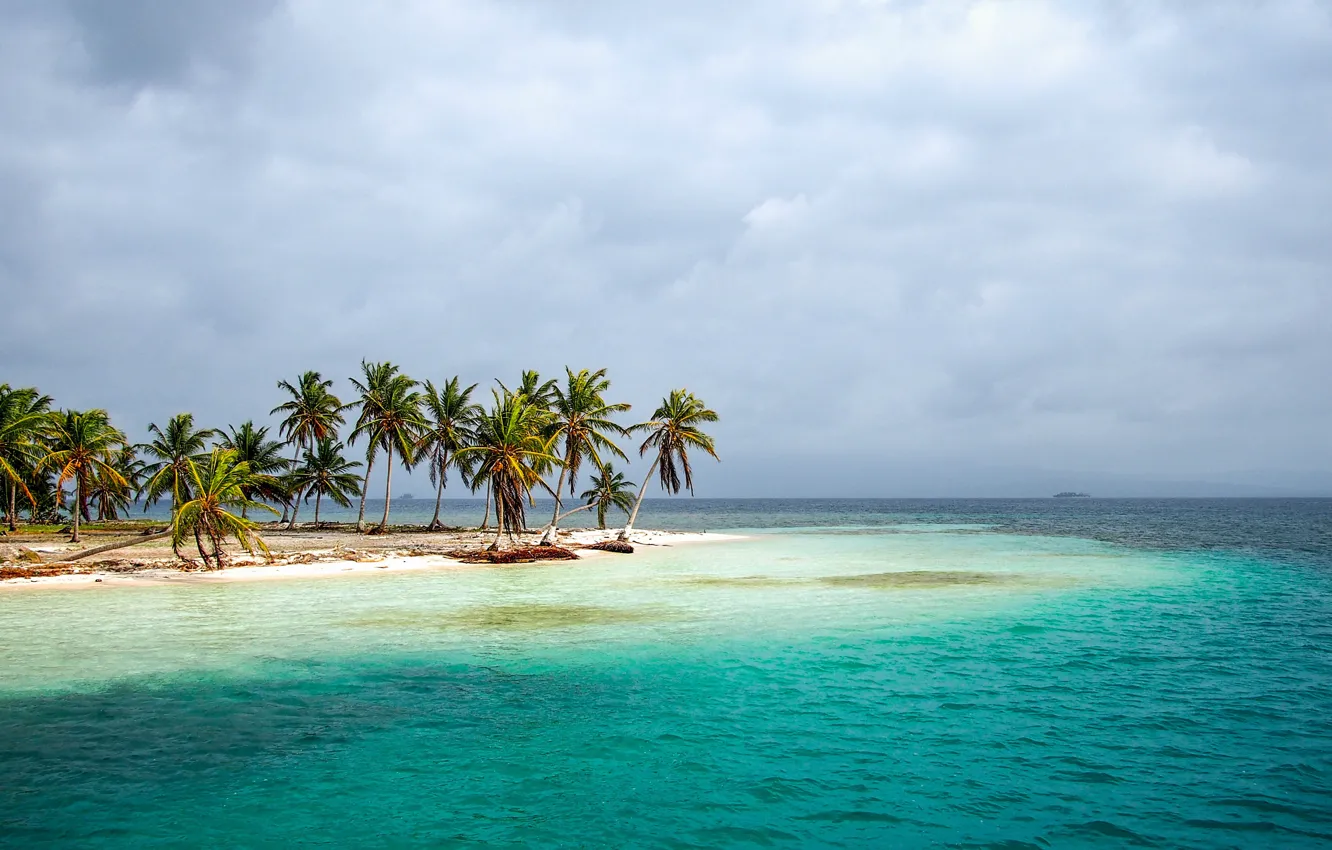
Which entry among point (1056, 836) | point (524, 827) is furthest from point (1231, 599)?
point (524, 827)

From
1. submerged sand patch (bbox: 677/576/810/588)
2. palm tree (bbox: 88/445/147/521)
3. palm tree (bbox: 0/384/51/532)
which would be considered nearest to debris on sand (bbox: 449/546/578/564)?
submerged sand patch (bbox: 677/576/810/588)

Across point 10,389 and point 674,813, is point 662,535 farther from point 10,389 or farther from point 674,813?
point 674,813

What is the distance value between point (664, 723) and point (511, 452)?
27.1 metres

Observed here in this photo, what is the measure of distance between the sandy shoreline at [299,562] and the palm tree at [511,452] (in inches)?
172

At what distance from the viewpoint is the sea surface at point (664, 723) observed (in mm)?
7738

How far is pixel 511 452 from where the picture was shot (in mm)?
36750

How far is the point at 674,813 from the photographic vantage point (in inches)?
314

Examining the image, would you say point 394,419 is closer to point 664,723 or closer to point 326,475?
point 326,475

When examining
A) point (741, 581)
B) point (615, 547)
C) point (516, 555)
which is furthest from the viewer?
point (615, 547)

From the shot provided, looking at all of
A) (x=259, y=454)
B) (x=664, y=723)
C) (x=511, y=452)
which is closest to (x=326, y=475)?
(x=259, y=454)

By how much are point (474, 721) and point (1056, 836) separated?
7933mm

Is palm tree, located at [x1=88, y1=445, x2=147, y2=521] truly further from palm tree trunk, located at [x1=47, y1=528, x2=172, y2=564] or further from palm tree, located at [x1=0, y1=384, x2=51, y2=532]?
palm tree trunk, located at [x1=47, y1=528, x2=172, y2=564]

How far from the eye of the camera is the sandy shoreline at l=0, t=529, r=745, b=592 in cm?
2712

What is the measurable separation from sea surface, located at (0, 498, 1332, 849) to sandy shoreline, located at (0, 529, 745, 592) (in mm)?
5248
